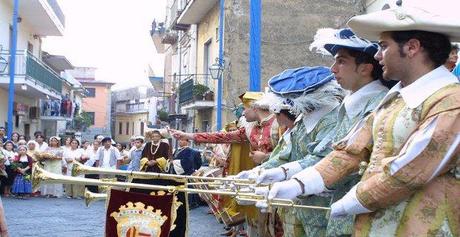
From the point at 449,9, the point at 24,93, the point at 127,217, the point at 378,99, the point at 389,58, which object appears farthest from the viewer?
the point at 24,93

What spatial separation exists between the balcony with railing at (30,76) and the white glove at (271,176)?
21.1 m

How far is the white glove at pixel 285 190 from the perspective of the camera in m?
2.99

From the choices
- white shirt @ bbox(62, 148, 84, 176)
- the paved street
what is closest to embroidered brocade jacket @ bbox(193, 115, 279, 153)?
the paved street

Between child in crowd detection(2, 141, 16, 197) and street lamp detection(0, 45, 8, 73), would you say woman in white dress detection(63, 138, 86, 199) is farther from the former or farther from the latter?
street lamp detection(0, 45, 8, 73)

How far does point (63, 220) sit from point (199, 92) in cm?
1259

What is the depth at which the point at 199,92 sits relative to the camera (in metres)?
23.9

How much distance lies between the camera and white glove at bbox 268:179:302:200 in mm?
2989

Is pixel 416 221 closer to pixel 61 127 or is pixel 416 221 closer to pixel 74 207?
pixel 74 207

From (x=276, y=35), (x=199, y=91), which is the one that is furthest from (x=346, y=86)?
(x=199, y=91)

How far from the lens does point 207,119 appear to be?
83.5 feet

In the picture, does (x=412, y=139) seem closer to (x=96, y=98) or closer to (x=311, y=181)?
(x=311, y=181)

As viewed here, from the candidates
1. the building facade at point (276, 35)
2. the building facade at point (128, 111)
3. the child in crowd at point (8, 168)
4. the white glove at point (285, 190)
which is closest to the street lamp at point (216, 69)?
the building facade at point (276, 35)

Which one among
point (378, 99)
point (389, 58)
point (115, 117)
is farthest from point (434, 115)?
point (115, 117)

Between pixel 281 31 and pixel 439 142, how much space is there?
64.2 feet
